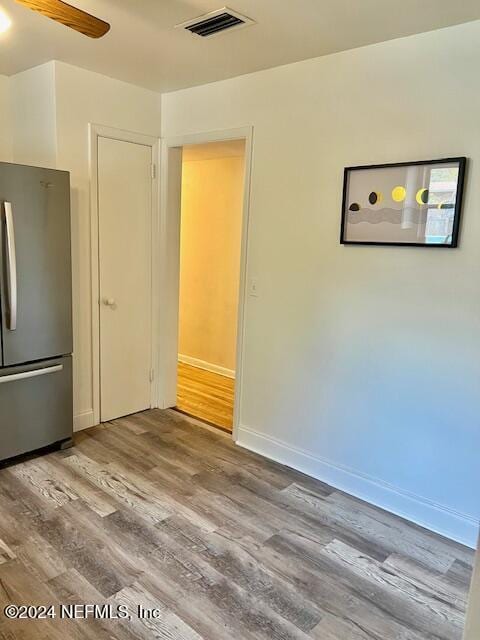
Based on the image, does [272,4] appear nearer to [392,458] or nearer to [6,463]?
[392,458]

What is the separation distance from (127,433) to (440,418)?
2176mm

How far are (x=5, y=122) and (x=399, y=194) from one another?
9.24 feet

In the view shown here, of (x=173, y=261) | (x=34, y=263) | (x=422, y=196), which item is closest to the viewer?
(x=422, y=196)

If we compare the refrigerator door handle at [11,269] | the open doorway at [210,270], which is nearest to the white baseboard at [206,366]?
the open doorway at [210,270]

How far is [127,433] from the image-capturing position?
11.3 ft

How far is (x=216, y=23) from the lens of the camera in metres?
2.26

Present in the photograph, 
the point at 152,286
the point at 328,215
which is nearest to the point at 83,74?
the point at 152,286

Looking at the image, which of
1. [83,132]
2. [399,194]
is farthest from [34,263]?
[399,194]

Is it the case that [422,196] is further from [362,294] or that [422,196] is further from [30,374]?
[30,374]

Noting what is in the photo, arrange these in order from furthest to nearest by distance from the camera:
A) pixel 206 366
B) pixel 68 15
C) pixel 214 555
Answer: pixel 206 366 < pixel 214 555 < pixel 68 15

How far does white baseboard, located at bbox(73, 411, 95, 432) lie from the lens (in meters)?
3.42

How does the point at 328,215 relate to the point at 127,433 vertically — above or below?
above

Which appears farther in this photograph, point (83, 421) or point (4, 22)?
point (83, 421)

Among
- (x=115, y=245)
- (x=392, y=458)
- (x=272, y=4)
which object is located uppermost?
(x=272, y=4)
